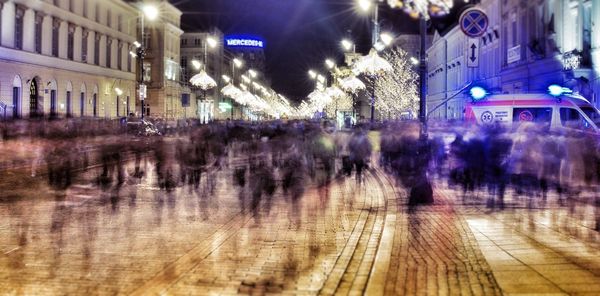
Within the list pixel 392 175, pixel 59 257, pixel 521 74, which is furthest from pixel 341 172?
pixel 521 74

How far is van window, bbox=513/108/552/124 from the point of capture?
925 inches

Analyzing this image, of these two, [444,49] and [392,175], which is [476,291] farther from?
[444,49]

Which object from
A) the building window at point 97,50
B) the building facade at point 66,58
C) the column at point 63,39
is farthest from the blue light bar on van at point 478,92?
the building window at point 97,50

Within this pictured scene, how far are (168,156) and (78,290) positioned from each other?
20630mm

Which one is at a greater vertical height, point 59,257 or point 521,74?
point 521,74

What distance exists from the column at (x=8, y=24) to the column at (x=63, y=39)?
26.8ft

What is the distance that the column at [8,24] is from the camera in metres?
46.0

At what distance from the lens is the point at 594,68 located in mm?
30109

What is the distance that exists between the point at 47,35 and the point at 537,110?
42900 millimetres

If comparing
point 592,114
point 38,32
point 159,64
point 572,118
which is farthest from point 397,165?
point 159,64

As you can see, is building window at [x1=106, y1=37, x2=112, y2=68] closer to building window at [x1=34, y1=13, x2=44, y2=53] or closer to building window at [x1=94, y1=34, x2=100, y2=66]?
building window at [x1=94, y1=34, x2=100, y2=66]

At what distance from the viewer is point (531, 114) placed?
24172 millimetres

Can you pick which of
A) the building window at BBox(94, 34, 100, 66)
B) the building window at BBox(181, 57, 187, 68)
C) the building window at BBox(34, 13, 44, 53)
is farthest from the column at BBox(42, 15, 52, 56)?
the building window at BBox(181, 57, 187, 68)

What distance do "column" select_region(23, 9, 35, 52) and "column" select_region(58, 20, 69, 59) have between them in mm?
4930
